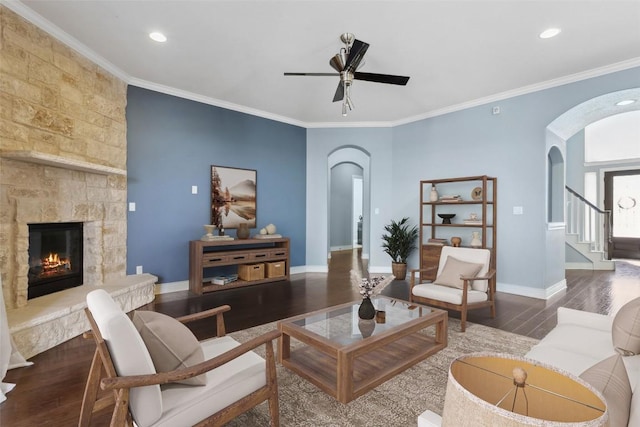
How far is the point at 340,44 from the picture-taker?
341cm

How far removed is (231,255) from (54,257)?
2.14 m

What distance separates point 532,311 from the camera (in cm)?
389

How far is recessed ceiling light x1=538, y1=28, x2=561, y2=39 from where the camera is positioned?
3.16 meters

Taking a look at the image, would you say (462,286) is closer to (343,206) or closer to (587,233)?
(587,233)

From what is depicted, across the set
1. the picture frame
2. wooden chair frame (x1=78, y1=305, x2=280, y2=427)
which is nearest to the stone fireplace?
the picture frame

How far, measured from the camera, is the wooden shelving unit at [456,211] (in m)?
4.87

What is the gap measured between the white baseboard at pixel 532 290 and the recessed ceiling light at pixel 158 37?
5.53 meters

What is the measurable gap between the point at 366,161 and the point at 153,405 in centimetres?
766

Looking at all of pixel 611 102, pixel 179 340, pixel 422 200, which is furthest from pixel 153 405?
pixel 611 102

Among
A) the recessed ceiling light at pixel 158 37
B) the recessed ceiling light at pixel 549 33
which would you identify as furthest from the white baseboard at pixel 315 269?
the recessed ceiling light at pixel 549 33

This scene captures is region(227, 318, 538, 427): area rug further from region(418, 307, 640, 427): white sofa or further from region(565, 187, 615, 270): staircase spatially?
region(565, 187, 615, 270): staircase

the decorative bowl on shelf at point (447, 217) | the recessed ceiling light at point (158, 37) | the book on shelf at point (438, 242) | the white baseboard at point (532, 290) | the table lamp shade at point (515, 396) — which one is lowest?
the white baseboard at point (532, 290)

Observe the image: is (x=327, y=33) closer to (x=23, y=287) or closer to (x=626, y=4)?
(x=626, y=4)

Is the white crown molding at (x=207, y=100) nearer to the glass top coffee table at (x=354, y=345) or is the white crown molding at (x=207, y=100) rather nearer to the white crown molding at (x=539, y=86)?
the white crown molding at (x=539, y=86)
